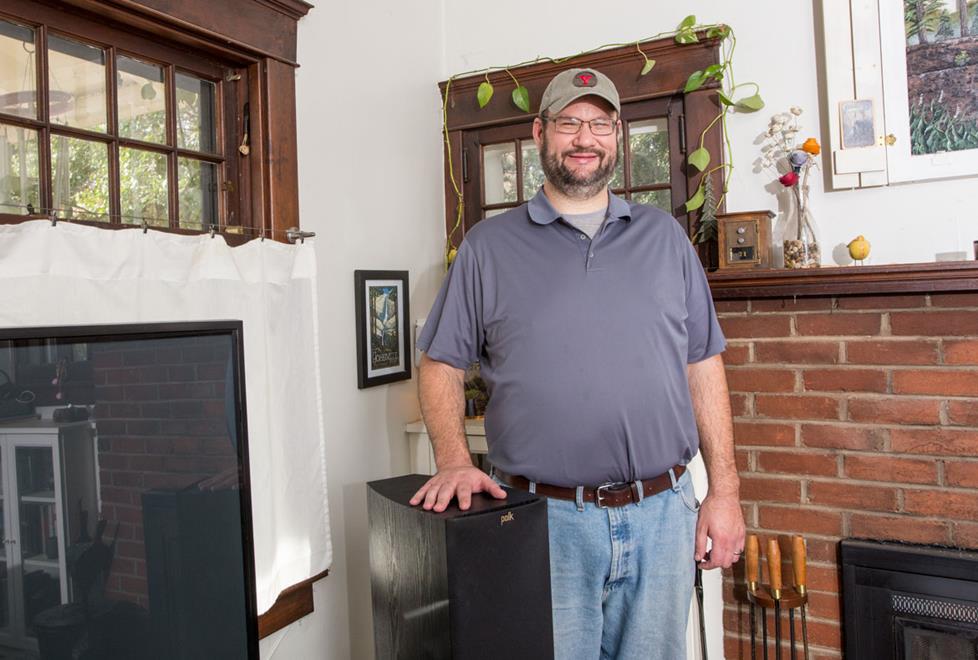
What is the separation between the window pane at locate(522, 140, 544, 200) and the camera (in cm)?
300

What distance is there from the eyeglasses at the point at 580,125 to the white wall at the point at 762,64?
895 mm

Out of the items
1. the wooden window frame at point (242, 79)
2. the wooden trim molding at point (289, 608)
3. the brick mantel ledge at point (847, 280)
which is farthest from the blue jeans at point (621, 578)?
the wooden window frame at point (242, 79)

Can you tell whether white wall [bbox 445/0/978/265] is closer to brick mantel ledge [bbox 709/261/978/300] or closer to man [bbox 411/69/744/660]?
brick mantel ledge [bbox 709/261/978/300]

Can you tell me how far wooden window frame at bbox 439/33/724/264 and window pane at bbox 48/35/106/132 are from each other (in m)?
1.49

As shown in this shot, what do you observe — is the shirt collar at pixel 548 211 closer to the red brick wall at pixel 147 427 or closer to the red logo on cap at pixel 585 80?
the red logo on cap at pixel 585 80

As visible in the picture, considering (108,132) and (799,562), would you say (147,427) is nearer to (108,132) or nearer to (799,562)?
(108,132)

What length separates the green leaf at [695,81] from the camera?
8.60 feet

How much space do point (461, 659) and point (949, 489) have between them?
1.67m

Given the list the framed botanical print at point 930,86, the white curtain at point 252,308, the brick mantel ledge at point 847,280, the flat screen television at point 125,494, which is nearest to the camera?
the flat screen television at point 125,494

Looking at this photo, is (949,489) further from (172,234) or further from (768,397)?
(172,234)

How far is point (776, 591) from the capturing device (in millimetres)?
2342

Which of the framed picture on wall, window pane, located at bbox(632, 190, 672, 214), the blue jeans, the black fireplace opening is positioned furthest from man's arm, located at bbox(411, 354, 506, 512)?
the framed picture on wall

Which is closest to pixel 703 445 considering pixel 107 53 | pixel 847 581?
pixel 847 581

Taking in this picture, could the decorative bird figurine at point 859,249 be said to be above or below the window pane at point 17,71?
below
